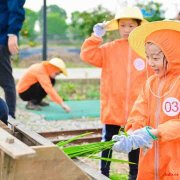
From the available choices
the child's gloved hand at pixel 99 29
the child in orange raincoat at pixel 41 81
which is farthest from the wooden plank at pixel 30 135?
the child in orange raincoat at pixel 41 81

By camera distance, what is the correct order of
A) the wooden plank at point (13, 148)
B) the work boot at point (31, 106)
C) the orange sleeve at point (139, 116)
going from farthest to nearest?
1. the work boot at point (31, 106)
2. the orange sleeve at point (139, 116)
3. the wooden plank at point (13, 148)

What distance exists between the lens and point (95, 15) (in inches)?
805

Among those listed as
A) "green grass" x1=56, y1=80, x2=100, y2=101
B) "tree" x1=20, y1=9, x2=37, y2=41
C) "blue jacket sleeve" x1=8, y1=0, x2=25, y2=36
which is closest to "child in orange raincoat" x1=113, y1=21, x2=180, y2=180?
"blue jacket sleeve" x1=8, y1=0, x2=25, y2=36

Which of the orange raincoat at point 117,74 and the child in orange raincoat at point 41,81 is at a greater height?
the orange raincoat at point 117,74

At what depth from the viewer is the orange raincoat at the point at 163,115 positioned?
9.58 feet

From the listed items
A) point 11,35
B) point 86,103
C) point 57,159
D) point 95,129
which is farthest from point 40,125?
point 57,159

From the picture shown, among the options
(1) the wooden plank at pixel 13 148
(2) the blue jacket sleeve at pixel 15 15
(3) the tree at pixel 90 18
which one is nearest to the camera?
(1) the wooden plank at pixel 13 148

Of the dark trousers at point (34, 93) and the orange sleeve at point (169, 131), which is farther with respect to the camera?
the dark trousers at point (34, 93)

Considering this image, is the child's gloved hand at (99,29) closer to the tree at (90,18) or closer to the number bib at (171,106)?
the number bib at (171,106)

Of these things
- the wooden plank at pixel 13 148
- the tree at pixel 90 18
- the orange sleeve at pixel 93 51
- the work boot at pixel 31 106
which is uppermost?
the tree at pixel 90 18

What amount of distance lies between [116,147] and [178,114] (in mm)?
421

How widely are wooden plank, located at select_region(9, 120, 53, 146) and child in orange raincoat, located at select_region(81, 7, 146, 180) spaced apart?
42.6 inches

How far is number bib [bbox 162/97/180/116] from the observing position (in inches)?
115

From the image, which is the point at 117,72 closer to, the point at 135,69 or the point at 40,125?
the point at 135,69
